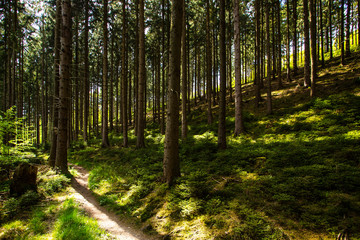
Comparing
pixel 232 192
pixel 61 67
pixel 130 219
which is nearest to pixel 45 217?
pixel 130 219

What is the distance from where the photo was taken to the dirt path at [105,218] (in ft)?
14.7

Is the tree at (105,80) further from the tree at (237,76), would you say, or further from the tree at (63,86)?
the tree at (237,76)

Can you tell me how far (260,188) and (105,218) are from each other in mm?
4695

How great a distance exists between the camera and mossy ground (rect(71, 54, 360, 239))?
143 inches

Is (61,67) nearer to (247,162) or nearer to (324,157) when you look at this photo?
(247,162)

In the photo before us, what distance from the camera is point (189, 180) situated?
5660 millimetres

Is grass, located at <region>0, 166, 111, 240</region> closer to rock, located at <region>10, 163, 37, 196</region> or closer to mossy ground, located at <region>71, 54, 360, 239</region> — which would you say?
rock, located at <region>10, 163, 37, 196</region>

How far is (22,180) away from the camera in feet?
19.6

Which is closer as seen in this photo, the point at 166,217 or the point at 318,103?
the point at 166,217

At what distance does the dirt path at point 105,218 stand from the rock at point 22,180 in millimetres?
1544

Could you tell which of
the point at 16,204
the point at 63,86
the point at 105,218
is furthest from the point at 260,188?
the point at 63,86

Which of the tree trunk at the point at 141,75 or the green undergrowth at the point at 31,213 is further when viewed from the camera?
the tree trunk at the point at 141,75

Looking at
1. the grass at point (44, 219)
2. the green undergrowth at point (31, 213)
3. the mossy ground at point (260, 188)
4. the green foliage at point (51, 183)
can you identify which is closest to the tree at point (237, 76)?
the mossy ground at point (260, 188)

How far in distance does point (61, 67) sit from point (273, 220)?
10257mm
